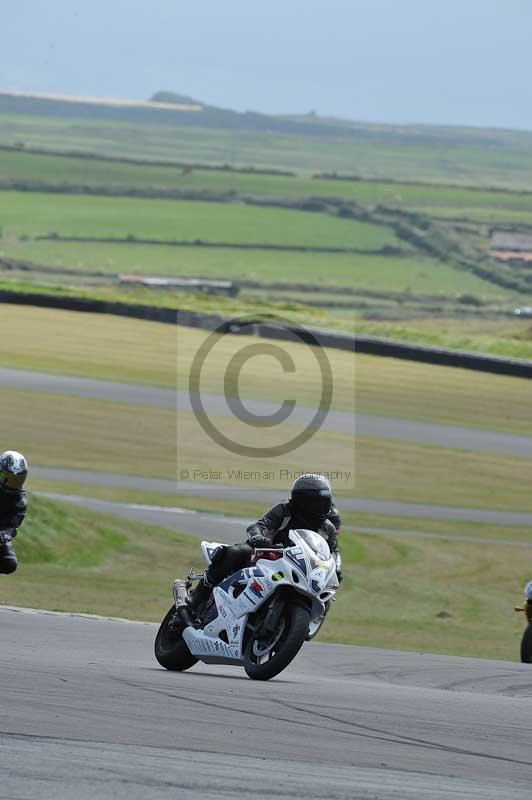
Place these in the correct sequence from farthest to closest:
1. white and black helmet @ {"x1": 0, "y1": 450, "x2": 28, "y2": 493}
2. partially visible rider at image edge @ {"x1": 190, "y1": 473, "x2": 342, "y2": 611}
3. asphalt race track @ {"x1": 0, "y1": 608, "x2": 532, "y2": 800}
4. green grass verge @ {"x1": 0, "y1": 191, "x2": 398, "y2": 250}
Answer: green grass verge @ {"x1": 0, "y1": 191, "x2": 398, "y2": 250} < white and black helmet @ {"x1": 0, "y1": 450, "x2": 28, "y2": 493} < partially visible rider at image edge @ {"x1": 190, "y1": 473, "x2": 342, "y2": 611} < asphalt race track @ {"x1": 0, "y1": 608, "x2": 532, "y2": 800}

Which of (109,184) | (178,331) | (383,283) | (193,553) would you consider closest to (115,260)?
(383,283)

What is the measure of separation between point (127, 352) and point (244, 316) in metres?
6.21

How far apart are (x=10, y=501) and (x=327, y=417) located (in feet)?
93.0

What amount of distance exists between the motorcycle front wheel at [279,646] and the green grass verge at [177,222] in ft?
443

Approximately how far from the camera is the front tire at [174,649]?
1126 cm

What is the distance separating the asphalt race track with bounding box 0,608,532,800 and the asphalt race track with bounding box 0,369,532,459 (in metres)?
28.0

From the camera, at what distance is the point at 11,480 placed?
44.0 feet

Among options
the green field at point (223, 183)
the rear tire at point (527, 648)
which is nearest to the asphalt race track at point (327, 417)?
the rear tire at point (527, 648)

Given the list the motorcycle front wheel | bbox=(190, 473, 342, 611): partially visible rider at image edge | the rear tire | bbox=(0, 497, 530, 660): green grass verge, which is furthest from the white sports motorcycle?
bbox=(0, 497, 530, 660): green grass verge

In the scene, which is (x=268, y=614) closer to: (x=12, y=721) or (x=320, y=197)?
(x=12, y=721)

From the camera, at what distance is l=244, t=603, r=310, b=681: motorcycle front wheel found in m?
10.1

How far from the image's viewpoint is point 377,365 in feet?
167

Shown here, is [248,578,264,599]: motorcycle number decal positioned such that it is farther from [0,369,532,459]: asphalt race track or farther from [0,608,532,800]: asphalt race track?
[0,369,532,459]: asphalt race track

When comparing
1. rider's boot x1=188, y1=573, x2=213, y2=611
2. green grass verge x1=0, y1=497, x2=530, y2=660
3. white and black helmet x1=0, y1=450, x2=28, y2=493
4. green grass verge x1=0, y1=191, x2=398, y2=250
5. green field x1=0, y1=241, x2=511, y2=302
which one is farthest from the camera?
green grass verge x1=0, y1=191, x2=398, y2=250
